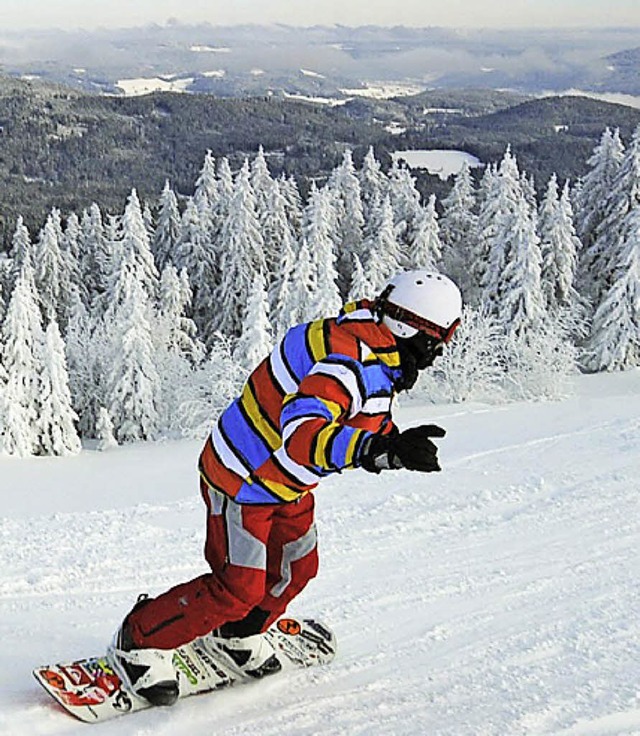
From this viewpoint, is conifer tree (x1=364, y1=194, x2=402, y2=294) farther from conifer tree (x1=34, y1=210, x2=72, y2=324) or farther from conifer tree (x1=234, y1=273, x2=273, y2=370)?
conifer tree (x1=34, y1=210, x2=72, y2=324)

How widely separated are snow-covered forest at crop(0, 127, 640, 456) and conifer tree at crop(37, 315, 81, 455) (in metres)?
0.06

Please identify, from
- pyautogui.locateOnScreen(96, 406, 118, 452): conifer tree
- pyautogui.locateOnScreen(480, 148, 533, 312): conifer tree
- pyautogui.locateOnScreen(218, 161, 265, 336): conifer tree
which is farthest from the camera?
pyautogui.locateOnScreen(218, 161, 265, 336): conifer tree

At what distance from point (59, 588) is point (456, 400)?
70.8ft

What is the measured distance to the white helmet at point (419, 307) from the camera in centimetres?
401

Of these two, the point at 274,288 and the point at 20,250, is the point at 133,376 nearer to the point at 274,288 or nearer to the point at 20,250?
the point at 274,288

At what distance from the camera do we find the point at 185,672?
4.70 m

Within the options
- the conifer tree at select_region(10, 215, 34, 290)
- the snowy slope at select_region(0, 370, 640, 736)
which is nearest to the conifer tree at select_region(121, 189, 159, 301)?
the conifer tree at select_region(10, 215, 34, 290)

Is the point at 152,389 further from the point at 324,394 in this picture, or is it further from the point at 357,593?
the point at 324,394

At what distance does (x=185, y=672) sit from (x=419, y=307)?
2.30 metres

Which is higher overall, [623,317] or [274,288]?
[623,317]

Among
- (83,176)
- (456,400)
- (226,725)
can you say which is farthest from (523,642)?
(83,176)

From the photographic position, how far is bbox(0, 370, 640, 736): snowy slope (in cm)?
441

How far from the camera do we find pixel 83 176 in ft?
617

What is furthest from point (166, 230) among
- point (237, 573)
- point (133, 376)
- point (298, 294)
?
point (237, 573)
